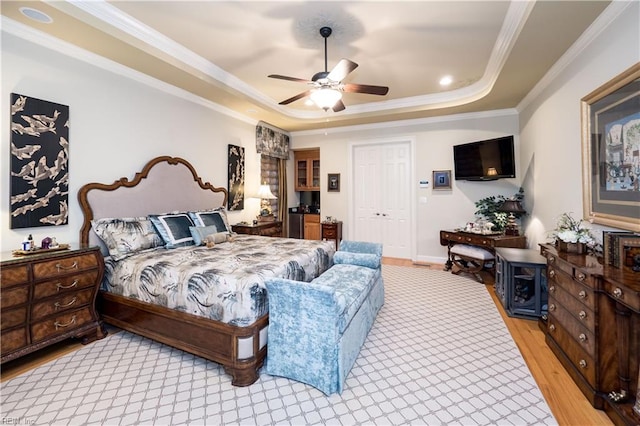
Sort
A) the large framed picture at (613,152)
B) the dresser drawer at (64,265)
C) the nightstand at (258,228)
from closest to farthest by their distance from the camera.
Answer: the large framed picture at (613,152) < the dresser drawer at (64,265) < the nightstand at (258,228)

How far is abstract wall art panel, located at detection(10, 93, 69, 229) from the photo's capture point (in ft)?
8.32

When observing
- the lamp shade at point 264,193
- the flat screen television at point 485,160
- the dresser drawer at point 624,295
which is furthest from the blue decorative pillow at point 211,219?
the flat screen television at point 485,160

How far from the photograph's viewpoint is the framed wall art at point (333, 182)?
642 centimetres

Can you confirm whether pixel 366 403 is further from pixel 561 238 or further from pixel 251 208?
pixel 251 208

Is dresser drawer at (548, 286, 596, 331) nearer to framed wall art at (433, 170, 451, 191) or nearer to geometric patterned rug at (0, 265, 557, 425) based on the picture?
geometric patterned rug at (0, 265, 557, 425)

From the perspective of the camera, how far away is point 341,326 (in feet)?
6.62

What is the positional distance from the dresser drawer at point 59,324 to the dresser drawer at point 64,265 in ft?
1.28

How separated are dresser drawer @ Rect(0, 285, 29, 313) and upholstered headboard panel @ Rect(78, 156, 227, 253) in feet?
3.07

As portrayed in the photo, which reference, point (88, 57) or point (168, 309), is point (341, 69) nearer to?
point (168, 309)

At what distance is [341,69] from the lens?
2664 mm

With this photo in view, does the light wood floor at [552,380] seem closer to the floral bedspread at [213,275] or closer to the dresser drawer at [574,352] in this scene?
the dresser drawer at [574,352]

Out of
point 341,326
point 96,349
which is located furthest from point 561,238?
point 96,349

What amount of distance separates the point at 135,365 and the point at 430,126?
5.79m

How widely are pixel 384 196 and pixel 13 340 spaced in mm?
5600
